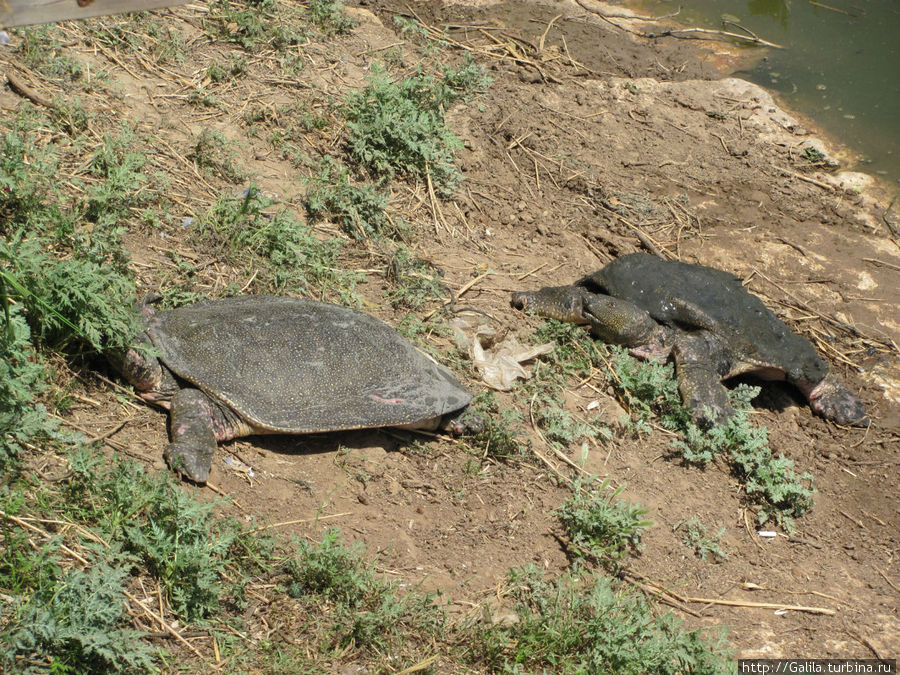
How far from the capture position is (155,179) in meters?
5.62

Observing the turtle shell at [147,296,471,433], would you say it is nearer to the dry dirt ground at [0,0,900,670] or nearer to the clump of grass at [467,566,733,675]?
the dry dirt ground at [0,0,900,670]

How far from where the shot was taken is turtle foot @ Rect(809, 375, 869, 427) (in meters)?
6.23

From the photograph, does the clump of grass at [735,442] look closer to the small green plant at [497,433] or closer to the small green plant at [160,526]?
the small green plant at [497,433]

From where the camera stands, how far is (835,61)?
36.1ft

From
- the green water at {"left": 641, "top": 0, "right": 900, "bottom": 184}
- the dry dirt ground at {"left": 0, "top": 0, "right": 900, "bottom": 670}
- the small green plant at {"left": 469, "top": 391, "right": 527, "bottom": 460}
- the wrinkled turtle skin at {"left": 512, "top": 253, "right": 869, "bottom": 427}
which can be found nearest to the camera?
the dry dirt ground at {"left": 0, "top": 0, "right": 900, "bottom": 670}

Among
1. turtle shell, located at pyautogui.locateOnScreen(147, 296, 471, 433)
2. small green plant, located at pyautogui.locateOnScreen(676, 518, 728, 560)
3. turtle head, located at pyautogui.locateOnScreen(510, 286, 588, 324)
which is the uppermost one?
turtle shell, located at pyautogui.locateOnScreen(147, 296, 471, 433)

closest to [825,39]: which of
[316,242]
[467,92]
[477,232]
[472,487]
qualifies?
[467,92]

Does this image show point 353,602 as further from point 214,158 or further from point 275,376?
point 214,158

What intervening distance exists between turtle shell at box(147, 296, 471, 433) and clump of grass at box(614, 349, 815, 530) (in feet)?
5.49

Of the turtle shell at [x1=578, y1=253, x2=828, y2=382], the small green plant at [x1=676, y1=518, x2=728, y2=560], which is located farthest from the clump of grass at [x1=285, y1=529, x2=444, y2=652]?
the turtle shell at [x1=578, y1=253, x2=828, y2=382]

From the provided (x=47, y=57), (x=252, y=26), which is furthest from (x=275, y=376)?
(x=252, y=26)

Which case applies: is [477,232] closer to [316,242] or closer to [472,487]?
[316,242]

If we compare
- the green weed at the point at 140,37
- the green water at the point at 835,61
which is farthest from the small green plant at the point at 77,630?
the green water at the point at 835,61

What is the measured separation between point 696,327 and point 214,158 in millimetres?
4120
